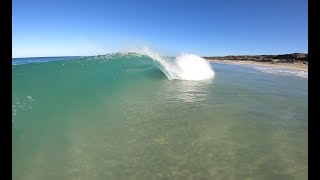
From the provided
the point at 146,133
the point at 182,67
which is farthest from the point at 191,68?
the point at 146,133

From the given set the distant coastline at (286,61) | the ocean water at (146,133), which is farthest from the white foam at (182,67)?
the distant coastline at (286,61)

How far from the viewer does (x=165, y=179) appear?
4.07 m

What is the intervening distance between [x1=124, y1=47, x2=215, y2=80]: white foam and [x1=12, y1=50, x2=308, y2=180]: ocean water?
7426 millimetres

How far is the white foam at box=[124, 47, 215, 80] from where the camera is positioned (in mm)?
18914

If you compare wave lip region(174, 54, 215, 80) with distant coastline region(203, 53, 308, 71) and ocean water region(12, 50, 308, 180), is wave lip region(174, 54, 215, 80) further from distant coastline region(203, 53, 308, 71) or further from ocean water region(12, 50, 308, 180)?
distant coastline region(203, 53, 308, 71)

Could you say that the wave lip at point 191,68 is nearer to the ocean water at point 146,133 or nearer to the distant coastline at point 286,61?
the ocean water at point 146,133

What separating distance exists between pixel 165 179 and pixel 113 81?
32.9 ft

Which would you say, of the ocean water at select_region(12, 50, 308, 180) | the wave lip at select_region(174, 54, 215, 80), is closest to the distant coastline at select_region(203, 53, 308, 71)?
the wave lip at select_region(174, 54, 215, 80)

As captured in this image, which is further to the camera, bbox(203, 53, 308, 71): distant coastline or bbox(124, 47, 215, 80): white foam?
bbox(203, 53, 308, 71): distant coastline

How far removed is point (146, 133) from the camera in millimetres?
6031
